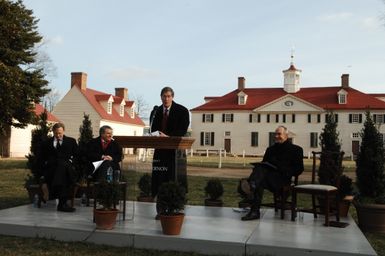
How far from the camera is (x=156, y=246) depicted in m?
6.03

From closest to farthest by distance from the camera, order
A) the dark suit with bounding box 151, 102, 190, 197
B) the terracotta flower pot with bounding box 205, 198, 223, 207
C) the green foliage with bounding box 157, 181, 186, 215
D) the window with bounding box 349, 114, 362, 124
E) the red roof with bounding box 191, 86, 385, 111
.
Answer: the green foliage with bounding box 157, 181, 186, 215 < the dark suit with bounding box 151, 102, 190, 197 < the terracotta flower pot with bounding box 205, 198, 223, 207 < the window with bounding box 349, 114, 362, 124 < the red roof with bounding box 191, 86, 385, 111

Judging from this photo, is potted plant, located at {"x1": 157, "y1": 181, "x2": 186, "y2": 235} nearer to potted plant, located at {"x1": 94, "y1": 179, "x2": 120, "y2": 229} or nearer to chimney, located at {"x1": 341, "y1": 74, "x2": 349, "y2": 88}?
potted plant, located at {"x1": 94, "y1": 179, "x2": 120, "y2": 229}

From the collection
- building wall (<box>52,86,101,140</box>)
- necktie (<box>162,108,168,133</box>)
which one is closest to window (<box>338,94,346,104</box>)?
building wall (<box>52,86,101,140</box>)

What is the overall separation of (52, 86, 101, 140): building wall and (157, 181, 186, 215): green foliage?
42729 mm

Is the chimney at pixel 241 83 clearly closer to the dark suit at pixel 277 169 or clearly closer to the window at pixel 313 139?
the window at pixel 313 139

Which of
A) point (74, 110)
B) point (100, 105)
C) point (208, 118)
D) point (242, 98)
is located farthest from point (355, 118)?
point (74, 110)

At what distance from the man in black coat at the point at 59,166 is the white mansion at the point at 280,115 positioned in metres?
49.2

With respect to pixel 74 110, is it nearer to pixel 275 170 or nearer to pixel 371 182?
pixel 275 170

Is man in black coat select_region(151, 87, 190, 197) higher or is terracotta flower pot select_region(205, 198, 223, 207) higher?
man in black coat select_region(151, 87, 190, 197)

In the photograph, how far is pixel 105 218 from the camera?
6438 mm

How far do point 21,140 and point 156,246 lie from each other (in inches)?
1405

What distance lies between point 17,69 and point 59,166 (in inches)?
884

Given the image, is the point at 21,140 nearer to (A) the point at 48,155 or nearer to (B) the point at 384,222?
(A) the point at 48,155

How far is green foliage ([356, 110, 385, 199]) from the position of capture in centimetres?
Result: 821
